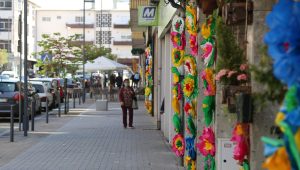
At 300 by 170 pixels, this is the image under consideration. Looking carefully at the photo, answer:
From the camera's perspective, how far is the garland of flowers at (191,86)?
9742 millimetres

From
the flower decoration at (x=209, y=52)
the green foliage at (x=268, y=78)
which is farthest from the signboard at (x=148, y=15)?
the green foliage at (x=268, y=78)

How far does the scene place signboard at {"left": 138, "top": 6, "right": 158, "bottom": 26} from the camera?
61.5 ft

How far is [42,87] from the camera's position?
31.2 metres

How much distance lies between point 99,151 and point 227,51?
849cm

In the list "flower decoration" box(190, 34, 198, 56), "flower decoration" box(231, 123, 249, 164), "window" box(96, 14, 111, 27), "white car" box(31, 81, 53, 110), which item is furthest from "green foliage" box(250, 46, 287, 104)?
"window" box(96, 14, 111, 27)

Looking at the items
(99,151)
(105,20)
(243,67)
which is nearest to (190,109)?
(99,151)

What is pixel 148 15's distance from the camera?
62.1 feet

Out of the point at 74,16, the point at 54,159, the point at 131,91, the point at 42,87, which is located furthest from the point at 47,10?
the point at 54,159

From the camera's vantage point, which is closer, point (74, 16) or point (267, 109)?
point (267, 109)

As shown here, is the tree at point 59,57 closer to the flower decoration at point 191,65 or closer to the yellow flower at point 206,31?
the flower decoration at point 191,65

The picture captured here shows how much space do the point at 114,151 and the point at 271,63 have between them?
433 inches

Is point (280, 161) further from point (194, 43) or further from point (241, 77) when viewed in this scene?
point (194, 43)

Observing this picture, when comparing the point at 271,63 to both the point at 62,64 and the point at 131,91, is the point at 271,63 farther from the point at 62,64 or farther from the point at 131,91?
the point at 62,64

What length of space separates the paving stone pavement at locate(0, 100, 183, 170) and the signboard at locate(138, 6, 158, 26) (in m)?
3.21
